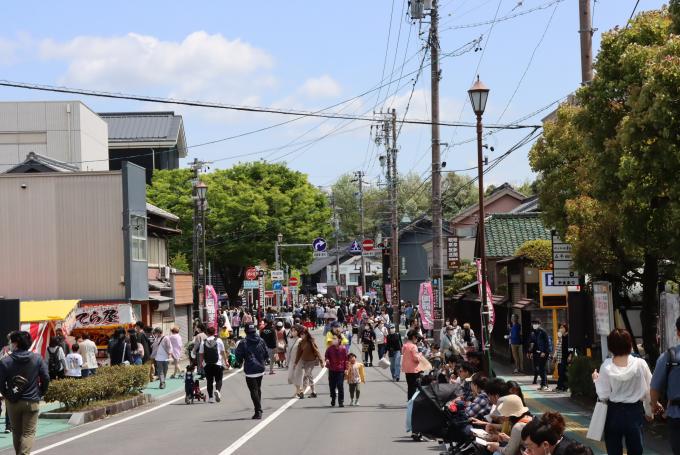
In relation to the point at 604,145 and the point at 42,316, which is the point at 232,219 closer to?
the point at 42,316

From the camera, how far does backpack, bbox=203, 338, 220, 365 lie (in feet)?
72.7

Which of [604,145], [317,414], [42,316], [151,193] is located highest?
[151,193]

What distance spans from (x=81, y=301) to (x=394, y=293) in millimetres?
19860

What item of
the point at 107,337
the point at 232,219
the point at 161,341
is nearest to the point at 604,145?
the point at 161,341

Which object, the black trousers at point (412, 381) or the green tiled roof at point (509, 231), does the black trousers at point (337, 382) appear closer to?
the black trousers at point (412, 381)

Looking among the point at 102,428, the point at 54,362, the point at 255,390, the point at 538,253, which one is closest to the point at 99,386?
the point at 54,362

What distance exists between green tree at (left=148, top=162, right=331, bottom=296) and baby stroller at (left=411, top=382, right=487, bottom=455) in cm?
6013

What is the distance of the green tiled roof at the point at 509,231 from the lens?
3725 cm

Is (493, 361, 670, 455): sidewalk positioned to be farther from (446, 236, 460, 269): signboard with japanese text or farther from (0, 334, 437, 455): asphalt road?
(446, 236, 460, 269): signboard with japanese text

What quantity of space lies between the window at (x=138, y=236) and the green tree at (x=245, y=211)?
110 feet

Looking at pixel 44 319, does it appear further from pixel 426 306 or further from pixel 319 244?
pixel 319 244

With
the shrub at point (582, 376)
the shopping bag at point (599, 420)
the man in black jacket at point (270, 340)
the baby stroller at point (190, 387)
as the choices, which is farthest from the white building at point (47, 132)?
the shopping bag at point (599, 420)

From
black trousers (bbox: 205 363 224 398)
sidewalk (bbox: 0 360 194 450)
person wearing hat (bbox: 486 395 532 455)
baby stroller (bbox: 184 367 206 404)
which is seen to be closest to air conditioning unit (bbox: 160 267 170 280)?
sidewalk (bbox: 0 360 194 450)

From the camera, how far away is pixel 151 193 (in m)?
72.9
